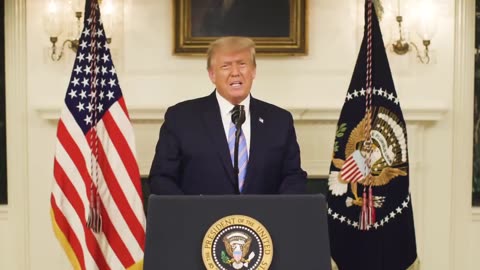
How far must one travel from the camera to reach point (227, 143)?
2859mm

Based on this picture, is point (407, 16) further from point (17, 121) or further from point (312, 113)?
point (17, 121)

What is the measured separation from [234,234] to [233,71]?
1.11 m

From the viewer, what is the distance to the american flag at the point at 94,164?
362 centimetres

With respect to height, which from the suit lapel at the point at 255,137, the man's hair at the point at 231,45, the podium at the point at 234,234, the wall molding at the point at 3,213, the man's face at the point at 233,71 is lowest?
the wall molding at the point at 3,213

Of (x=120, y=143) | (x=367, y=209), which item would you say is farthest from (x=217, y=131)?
(x=367, y=209)

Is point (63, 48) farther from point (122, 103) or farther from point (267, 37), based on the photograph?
point (267, 37)

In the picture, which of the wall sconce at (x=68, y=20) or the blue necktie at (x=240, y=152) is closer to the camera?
the blue necktie at (x=240, y=152)

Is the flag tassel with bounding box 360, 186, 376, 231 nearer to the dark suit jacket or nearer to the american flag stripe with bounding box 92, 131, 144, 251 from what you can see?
the dark suit jacket

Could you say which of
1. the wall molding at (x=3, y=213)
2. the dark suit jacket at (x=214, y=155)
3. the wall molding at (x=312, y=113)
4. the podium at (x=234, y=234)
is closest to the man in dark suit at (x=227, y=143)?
the dark suit jacket at (x=214, y=155)

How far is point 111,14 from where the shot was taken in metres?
4.38

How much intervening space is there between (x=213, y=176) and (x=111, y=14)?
1.92 metres

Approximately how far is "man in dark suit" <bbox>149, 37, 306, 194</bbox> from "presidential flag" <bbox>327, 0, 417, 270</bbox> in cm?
82

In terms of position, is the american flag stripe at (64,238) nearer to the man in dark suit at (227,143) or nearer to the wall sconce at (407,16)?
the man in dark suit at (227,143)

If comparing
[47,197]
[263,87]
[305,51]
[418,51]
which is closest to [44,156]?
[47,197]
